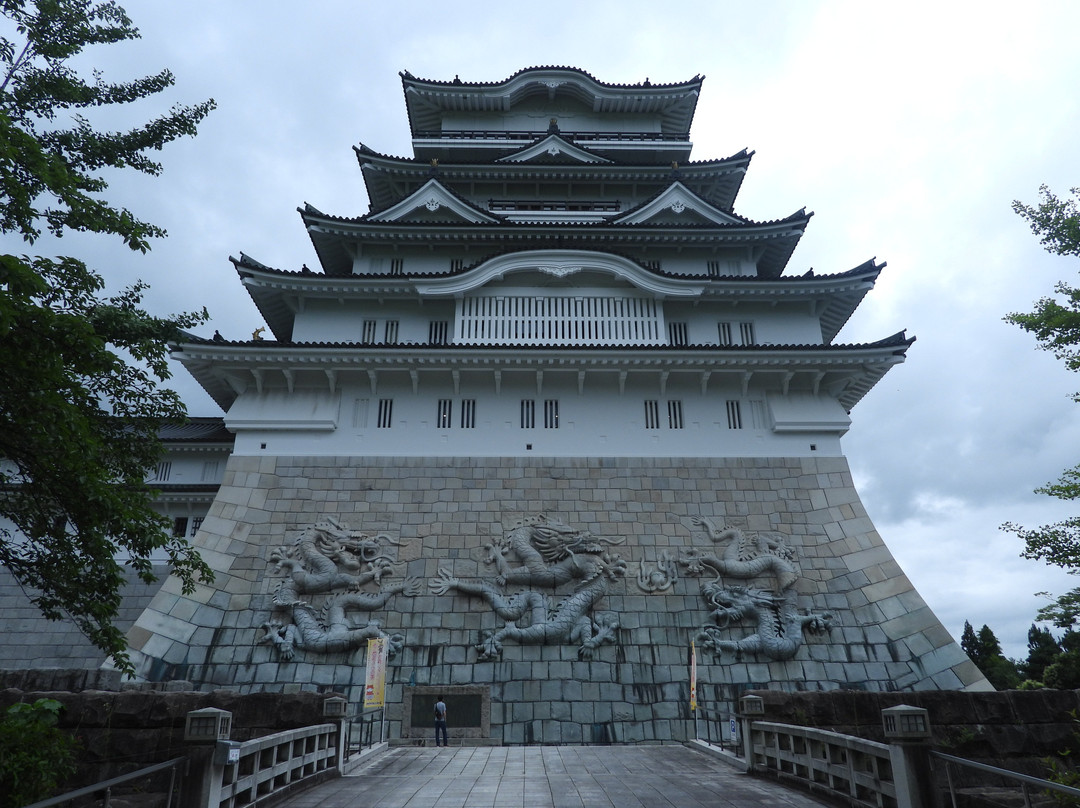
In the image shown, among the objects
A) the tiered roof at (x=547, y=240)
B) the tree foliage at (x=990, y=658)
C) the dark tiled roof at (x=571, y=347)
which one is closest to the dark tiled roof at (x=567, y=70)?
the tiered roof at (x=547, y=240)

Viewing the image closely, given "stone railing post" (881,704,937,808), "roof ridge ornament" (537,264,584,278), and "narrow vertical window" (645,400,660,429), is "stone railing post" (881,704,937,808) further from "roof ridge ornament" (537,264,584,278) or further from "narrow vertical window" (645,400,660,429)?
"roof ridge ornament" (537,264,584,278)

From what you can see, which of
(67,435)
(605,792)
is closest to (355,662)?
(605,792)

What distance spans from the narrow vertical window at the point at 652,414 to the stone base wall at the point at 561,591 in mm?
1168

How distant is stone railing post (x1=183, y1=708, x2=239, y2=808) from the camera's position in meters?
6.44

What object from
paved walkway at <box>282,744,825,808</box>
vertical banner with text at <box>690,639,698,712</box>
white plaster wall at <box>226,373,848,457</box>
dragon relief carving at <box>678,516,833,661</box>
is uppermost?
white plaster wall at <box>226,373,848,457</box>

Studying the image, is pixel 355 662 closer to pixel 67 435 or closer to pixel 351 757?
pixel 351 757

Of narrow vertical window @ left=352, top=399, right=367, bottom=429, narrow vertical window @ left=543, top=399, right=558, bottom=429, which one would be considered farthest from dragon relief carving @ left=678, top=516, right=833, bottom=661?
narrow vertical window @ left=352, top=399, right=367, bottom=429

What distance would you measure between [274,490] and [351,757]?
27.2 feet

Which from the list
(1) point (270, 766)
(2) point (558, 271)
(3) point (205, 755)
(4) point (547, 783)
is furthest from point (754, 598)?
(3) point (205, 755)

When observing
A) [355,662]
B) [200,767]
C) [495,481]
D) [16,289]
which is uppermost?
[495,481]

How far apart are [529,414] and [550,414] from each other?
1.97 ft

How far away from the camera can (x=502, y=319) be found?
65.6 feet

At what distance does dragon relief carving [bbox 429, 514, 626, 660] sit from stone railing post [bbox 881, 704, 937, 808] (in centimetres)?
892

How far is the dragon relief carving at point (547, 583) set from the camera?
15211mm
